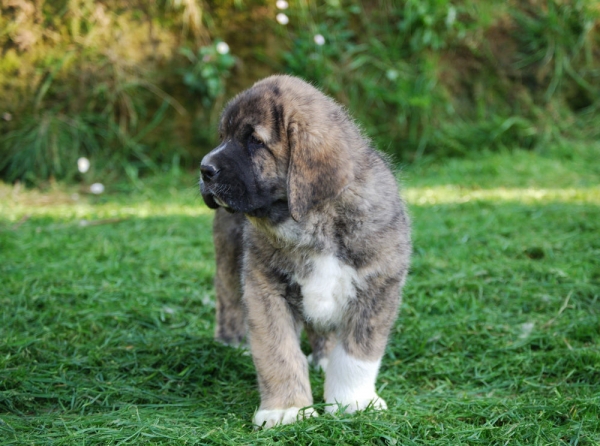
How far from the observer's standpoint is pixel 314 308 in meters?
3.35

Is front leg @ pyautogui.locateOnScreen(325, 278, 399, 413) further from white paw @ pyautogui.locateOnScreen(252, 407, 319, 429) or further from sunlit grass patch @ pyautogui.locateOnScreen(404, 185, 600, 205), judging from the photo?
sunlit grass patch @ pyautogui.locateOnScreen(404, 185, 600, 205)

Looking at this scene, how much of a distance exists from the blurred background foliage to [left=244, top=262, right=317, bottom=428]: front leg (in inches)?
217

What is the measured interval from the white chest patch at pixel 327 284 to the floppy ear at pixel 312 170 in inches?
10.8

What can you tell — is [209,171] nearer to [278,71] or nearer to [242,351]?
[242,351]

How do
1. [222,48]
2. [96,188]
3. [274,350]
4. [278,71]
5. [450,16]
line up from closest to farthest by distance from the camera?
[274,350]
[96,188]
[222,48]
[278,71]
[450,16]

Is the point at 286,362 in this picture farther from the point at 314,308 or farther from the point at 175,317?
the point at 175,317

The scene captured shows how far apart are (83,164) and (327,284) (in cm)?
573

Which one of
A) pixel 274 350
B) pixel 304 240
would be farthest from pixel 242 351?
pixel 304 240

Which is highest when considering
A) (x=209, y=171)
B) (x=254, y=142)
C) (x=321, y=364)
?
(x=254, y=142)

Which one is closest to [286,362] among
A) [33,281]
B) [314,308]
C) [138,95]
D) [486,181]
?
[314,308]

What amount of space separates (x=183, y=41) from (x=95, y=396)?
639 centimetres

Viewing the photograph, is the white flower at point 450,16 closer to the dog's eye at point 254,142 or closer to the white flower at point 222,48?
the white flower at point 222,48

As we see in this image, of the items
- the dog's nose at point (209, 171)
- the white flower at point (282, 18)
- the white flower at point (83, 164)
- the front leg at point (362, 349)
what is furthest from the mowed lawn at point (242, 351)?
the white flower at point (282, 18)

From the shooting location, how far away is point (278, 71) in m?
9.12
